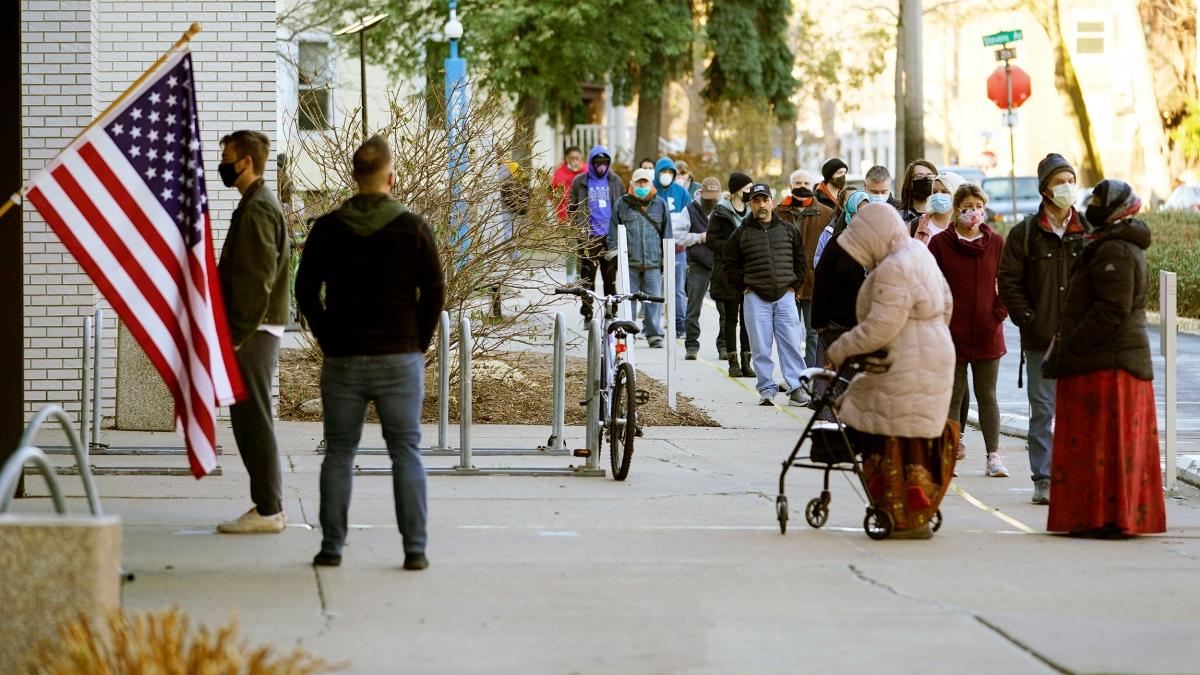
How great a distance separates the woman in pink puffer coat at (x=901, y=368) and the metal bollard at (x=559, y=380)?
94.4 inches

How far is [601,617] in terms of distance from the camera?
7.39 m

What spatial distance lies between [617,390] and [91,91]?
4.52 metres

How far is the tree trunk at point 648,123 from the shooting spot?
38969mm

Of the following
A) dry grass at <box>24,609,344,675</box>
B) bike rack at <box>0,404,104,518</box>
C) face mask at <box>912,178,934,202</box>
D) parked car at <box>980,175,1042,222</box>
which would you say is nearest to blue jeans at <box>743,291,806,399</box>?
face mask at <box>912,178,934,202</box>

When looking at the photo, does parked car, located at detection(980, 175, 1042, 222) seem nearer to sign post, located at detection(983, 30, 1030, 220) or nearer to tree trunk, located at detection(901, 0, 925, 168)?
sign post, located at detection(983, 30, 1030, 220)

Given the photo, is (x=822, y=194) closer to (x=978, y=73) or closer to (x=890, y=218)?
(x=890, y=218)

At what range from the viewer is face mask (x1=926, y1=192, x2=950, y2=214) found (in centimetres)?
1233

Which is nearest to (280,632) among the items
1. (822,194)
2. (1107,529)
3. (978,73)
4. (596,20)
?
(1107,529)

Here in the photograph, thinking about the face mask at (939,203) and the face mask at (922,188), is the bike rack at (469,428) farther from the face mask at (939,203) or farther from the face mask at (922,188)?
the face mask at (922,188)

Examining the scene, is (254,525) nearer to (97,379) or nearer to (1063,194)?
(97,379)

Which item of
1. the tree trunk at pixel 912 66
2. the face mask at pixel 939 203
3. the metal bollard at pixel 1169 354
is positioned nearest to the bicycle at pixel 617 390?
the face mask at pixel 939 203

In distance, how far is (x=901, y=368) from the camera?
9.34m

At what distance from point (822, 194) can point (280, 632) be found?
9.36 metres

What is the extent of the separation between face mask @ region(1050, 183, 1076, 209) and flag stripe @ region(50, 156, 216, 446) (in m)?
5.02
